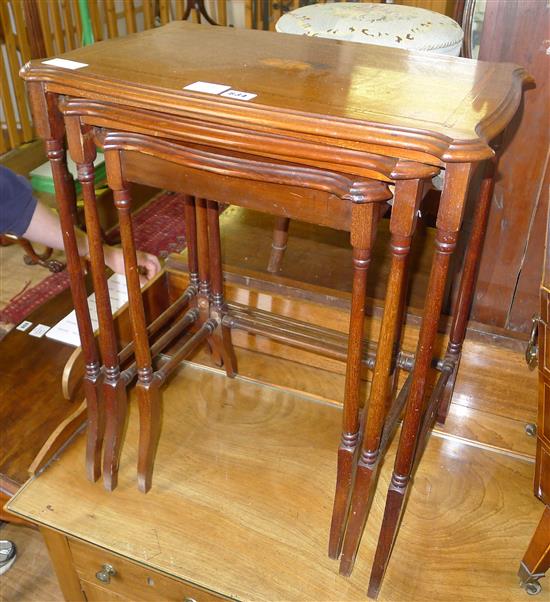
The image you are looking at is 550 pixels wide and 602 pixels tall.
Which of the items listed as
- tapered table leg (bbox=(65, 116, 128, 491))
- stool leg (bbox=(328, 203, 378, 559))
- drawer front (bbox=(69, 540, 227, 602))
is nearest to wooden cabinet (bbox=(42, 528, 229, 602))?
drawer front (bbox=(69, 540, 227, 602))

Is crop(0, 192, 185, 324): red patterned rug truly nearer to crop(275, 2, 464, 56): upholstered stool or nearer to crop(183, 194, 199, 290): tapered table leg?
crop(183, 194, 199, 290): tapered table leg

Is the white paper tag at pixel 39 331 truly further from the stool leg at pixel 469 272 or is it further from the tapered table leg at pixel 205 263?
the stool leg at pixel 469 272

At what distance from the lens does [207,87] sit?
78cm

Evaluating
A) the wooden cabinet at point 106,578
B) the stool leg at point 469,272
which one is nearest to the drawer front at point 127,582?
the wooden cabinet at point 106,578

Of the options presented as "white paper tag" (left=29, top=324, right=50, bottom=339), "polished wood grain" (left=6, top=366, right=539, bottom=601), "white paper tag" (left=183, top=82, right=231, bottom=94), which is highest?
"white paper tag" (left=183, top=82, right=231, bottom=94)

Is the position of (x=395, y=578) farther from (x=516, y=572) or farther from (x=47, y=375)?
(x=47, y=375)

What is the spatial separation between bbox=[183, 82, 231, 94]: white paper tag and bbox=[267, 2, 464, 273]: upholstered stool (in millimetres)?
601

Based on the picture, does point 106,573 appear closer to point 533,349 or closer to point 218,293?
point 218,293

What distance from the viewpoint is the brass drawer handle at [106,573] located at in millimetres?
1082

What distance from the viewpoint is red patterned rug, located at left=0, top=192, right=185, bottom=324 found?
1903 mm

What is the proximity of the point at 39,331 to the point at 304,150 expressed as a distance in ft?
3.16

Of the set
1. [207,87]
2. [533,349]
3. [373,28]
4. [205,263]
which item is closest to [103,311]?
[205,263]

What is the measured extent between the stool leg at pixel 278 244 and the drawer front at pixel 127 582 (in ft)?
2.17

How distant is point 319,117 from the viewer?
0.70m
